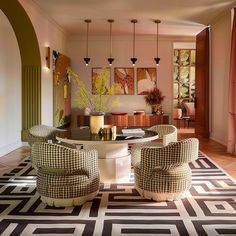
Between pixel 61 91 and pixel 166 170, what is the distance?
18.7 ft

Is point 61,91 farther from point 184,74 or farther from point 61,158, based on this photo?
point 61,158

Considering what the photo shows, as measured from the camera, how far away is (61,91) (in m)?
8.55

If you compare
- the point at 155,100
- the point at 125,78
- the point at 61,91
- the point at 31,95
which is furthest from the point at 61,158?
the point at 125,78

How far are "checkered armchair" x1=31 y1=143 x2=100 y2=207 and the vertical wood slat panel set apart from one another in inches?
142

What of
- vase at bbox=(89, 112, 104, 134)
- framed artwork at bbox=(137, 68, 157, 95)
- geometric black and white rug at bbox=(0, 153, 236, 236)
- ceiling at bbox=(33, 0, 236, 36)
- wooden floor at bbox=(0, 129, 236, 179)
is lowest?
geometric black and white rug at bbox=(0, 153, 236, 236)

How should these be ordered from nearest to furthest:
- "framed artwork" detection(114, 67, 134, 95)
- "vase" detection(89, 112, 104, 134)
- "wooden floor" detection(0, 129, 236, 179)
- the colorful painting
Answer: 1. "vase" detection(89, 112, 104, 134)
2. "wooden floor" detection(0, 129, 236, 179)
3. the colorful painting
4. "framed artwork" detection(114, 67, 134, 95)

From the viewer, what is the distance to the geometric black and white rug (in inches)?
107

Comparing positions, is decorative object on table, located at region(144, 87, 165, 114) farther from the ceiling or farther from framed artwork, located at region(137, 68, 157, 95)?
the ceiling

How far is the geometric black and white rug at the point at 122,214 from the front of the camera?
8.94 ft

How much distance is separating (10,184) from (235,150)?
4138 millimetres

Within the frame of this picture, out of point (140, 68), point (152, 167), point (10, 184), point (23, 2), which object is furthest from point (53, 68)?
point (152, 167)

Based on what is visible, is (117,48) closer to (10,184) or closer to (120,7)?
(120,7)

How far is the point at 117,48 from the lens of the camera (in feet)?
31.7

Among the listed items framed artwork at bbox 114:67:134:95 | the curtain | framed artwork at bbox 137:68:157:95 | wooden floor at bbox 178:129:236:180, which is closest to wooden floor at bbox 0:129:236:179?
wooden floor at bbox 178:129:236:180
